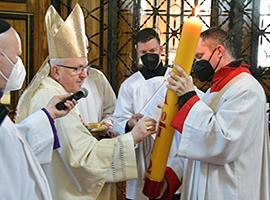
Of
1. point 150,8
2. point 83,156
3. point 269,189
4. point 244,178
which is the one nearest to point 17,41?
point 83,156

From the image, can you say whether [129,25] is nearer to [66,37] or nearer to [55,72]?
[66,37]

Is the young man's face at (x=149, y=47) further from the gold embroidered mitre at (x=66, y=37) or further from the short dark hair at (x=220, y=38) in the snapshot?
the short dark hair at (x=220, y=38)

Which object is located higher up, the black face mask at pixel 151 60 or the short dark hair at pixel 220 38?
the short dark hair at pixel 220 38

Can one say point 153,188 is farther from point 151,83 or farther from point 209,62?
point 151,83

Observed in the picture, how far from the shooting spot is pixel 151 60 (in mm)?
2949

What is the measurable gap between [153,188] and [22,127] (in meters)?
0.63

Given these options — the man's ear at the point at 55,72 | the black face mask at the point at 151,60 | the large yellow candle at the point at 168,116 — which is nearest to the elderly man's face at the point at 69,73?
the man's ear at the point at 55,72

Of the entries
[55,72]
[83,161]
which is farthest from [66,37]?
[83,161]

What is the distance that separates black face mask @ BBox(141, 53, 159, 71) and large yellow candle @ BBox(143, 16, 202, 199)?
1017 millimetres

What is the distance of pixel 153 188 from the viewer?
2.03 m

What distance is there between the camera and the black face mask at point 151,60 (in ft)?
9.69

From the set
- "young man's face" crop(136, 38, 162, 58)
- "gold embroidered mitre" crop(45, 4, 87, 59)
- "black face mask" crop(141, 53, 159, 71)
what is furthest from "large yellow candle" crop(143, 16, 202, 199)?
"young man's face" crop(136, 38, 162, 58)

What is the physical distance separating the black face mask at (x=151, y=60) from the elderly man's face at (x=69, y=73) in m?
0.76

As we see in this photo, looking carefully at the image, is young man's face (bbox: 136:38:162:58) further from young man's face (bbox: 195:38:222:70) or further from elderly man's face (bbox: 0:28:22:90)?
elderly man's face (bbox: 0:28:22:90)
